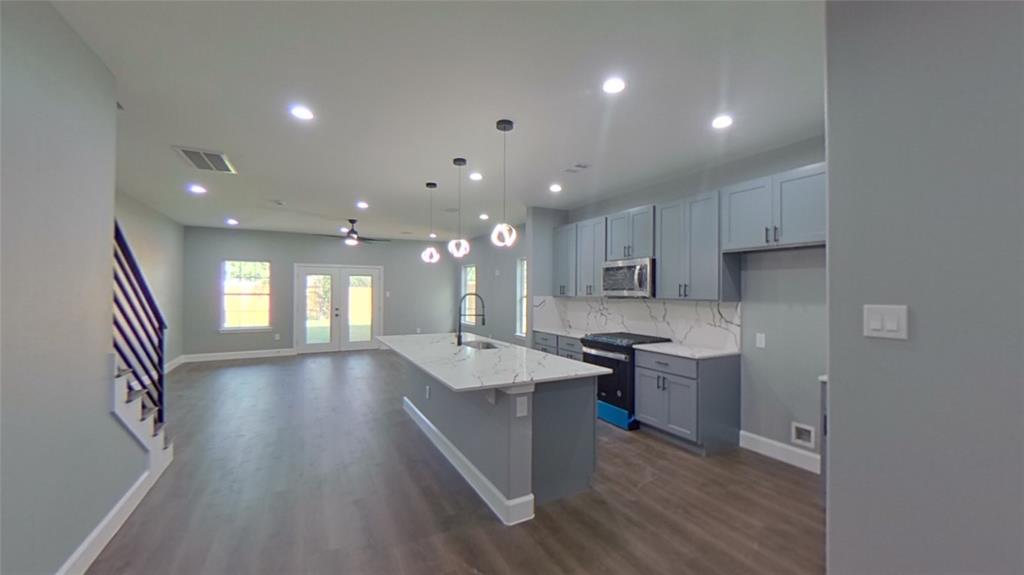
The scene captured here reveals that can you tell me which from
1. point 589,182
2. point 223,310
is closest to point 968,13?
point 589,182

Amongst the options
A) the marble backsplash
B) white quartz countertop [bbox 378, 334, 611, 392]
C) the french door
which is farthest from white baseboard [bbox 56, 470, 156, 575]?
the french door

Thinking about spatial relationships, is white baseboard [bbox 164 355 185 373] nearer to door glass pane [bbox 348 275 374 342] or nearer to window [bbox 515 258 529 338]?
door glass pane [bbox 348 275 374 342]

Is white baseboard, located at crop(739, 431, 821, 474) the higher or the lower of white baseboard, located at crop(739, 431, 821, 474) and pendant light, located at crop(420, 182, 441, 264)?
the lower

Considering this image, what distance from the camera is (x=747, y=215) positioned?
335 centimetres

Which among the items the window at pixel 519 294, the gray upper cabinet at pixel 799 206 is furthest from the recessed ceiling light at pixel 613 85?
the window at pixel 519 294

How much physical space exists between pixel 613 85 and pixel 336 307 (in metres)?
8.18

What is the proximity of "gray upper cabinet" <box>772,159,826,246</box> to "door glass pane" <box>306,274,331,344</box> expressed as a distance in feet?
27.6

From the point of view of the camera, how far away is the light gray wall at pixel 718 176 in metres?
3.19

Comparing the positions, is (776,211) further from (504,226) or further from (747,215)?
(504,226)

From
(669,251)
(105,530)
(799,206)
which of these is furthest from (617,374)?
(105,530)

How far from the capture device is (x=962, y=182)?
1.25 m

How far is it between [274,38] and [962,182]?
111 inches

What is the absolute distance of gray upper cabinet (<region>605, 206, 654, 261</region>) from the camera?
4.25 m

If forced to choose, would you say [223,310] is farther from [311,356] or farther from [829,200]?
[829,200]
